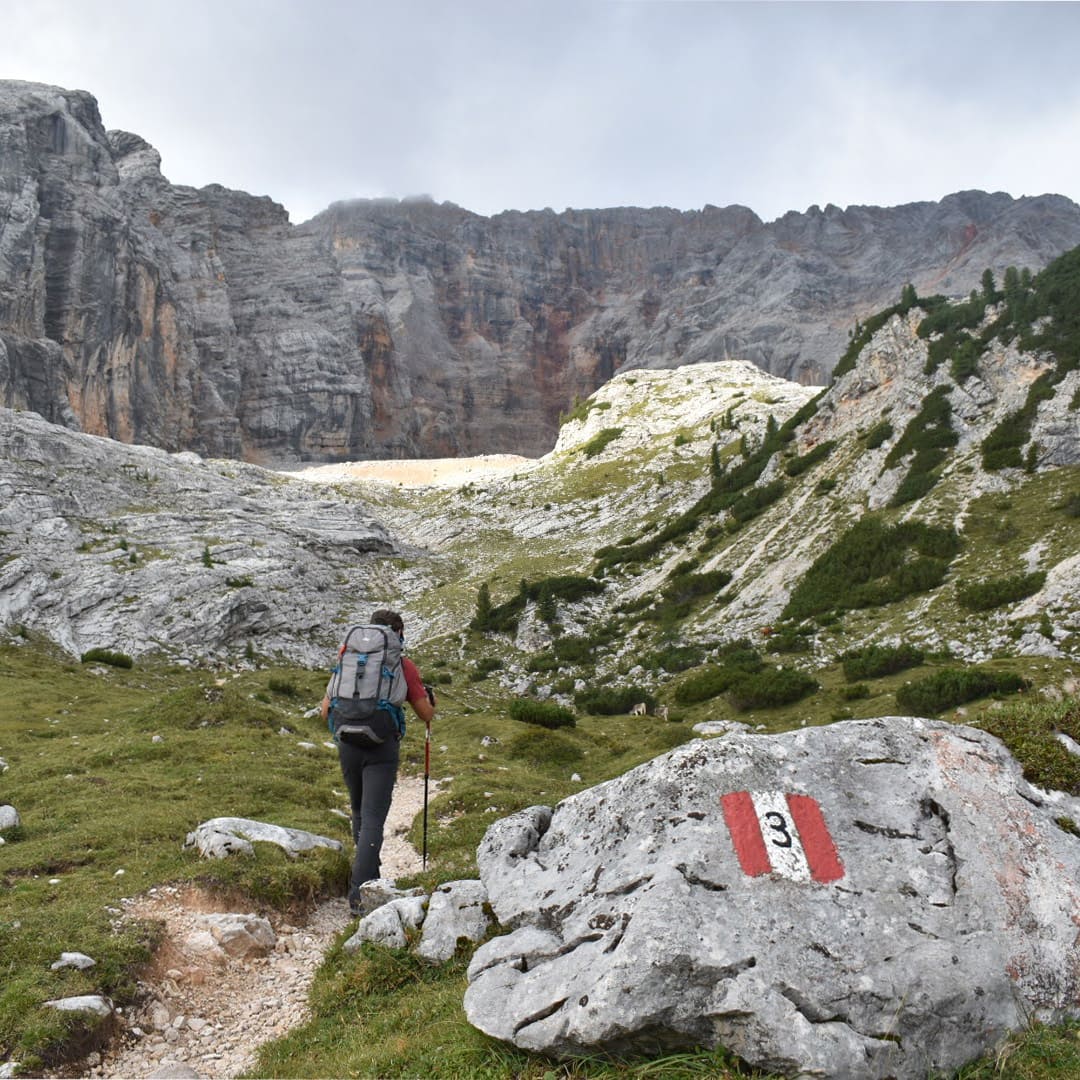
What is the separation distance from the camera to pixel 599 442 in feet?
323

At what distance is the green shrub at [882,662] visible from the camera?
25344mm

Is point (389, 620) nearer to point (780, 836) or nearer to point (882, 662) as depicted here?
point (780, 836)

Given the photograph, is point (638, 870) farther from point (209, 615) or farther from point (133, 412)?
point (133, 412)

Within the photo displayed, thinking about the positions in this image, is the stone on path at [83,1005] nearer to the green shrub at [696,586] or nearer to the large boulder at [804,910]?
the large boulder at [804,910]

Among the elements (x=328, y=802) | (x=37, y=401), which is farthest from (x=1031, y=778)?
(x=37, y=401)

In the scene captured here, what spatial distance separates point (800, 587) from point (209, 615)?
3400cm

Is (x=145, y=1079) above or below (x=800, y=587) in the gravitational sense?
below

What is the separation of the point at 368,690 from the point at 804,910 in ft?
16.6

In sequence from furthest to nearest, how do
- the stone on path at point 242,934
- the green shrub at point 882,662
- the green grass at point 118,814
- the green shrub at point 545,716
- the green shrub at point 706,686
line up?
the green shrub at point 706,686
the green shrub at point 545,716
the green shrub at point 882,662
the stone on path at point 242,934
the green grass at point 118,814

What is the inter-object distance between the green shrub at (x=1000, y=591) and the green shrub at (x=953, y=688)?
666 centimetres

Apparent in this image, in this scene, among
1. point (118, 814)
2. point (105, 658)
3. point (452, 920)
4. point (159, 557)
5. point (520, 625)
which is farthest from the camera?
point (159, 557)

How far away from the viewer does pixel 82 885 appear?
9.14m

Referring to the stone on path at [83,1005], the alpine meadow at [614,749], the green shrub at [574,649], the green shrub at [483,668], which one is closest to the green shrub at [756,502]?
the alpine meadow at [614,749]

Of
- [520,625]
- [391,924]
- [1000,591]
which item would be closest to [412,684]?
[391,924]
